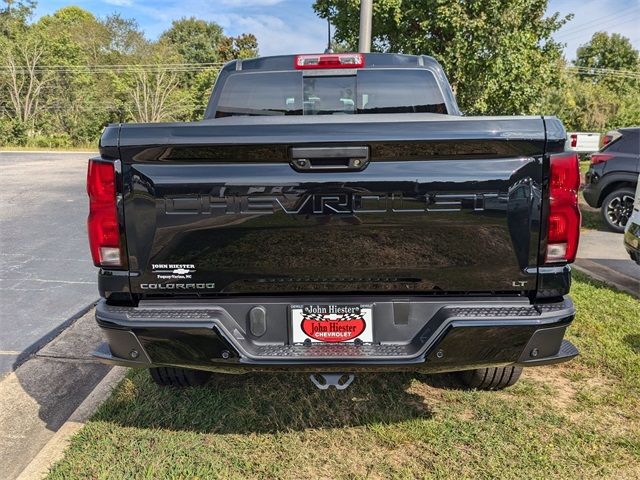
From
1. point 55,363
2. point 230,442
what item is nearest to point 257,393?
point 230,442

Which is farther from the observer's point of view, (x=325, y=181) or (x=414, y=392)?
(x=414, y=392)

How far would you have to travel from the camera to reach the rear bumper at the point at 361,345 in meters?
2.25

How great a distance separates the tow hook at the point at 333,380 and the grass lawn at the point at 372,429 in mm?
438

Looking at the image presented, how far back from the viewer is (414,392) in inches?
133

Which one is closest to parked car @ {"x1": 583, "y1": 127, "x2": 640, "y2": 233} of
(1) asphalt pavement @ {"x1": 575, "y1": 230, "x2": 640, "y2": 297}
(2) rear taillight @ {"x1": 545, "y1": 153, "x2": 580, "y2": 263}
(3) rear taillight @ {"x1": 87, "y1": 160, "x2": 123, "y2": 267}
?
(1) asphalt pavement @ {"x1": 575, "y1": 230, "x2": 640, "y2": 297}

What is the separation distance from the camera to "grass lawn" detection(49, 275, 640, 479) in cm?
264

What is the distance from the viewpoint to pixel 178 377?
10.7ft

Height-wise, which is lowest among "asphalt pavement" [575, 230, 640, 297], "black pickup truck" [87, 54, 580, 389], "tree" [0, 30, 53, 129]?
"asphalt pavement" [575, 230, 640, 297]

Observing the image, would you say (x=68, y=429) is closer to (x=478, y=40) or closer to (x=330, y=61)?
(x=330, y=61)

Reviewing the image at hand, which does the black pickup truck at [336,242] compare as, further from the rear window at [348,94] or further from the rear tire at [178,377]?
the rear window at [348,94]

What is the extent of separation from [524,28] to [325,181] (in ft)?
43.6

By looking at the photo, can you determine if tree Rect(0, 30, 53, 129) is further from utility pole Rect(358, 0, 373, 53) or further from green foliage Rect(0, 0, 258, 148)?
utility pole Rect(358, 0, 373, 53)

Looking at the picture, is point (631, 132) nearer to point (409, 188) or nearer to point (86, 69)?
point (409, 188)

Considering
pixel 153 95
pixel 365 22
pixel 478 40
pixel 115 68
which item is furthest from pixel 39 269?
pixel 115 68
